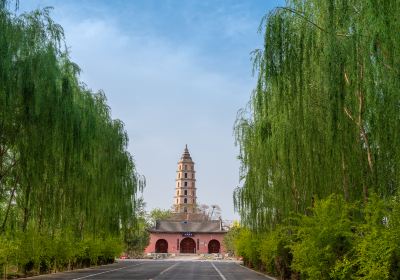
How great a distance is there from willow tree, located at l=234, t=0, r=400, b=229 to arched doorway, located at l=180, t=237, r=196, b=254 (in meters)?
74.1

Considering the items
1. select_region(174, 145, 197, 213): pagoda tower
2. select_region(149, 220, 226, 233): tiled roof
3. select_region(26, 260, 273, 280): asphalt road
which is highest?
select_region(174, 145, 197, 213): pagoda tower

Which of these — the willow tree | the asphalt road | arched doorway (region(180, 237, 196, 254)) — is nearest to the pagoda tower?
arched doorway (region(180, 237, 196, 254))

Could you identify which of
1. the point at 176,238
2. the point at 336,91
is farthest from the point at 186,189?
the point at 336,91

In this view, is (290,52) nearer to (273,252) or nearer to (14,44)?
(14,44)

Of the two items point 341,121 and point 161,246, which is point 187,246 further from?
point 341,121

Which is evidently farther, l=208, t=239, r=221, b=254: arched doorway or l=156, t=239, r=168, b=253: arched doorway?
l=208, t=239, r=221, b=254: arched doorway

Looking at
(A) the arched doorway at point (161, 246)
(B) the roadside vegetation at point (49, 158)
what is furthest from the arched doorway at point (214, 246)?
(B) the roadside vegetation at point (49, 158)

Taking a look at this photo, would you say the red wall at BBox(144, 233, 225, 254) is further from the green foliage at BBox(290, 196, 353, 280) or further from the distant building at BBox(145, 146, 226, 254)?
the green foliage at BBox(290, 196, 353, 280)

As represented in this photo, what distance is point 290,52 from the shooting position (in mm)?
11844

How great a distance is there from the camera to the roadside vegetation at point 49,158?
14.3m

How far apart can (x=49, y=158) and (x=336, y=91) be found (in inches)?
349

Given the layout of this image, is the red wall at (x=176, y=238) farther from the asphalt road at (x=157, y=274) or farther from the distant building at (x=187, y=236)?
the asphalt road at (x=157, y=274)

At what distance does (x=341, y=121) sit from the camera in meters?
11.5

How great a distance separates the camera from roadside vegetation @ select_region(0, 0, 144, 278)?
564 inches
